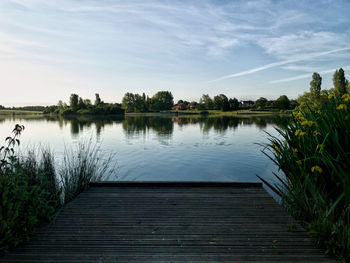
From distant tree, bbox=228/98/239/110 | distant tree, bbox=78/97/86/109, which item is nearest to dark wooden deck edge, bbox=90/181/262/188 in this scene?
distant tree, bbox=78/97/86/109

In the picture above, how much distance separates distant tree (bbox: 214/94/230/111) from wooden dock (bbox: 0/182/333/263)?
106345mm

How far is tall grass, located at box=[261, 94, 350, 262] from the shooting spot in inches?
90.7

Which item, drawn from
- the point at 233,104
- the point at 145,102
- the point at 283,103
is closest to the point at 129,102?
the point at 145,102

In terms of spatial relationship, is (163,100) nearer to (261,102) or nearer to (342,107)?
(261,102)

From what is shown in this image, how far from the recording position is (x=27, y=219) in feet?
8.93

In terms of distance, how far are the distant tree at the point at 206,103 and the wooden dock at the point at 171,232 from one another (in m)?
111

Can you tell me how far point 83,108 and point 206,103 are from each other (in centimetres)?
6177

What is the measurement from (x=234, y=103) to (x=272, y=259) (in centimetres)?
11236

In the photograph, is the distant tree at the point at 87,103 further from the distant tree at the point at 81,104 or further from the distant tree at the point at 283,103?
the distant tree at the point at 283,103

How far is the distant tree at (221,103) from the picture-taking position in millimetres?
107375

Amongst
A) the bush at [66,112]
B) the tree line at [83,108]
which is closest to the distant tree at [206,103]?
the tree line at [83,108]

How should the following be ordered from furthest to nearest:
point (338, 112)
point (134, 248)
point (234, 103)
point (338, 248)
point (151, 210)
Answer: point (234, 103)
point (151, 210)
point (338, 112)
point (134, 248)
point (338, 248)

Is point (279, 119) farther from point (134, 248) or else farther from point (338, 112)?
point (134, 248)

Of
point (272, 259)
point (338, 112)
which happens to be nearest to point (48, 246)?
point (272, 259)
